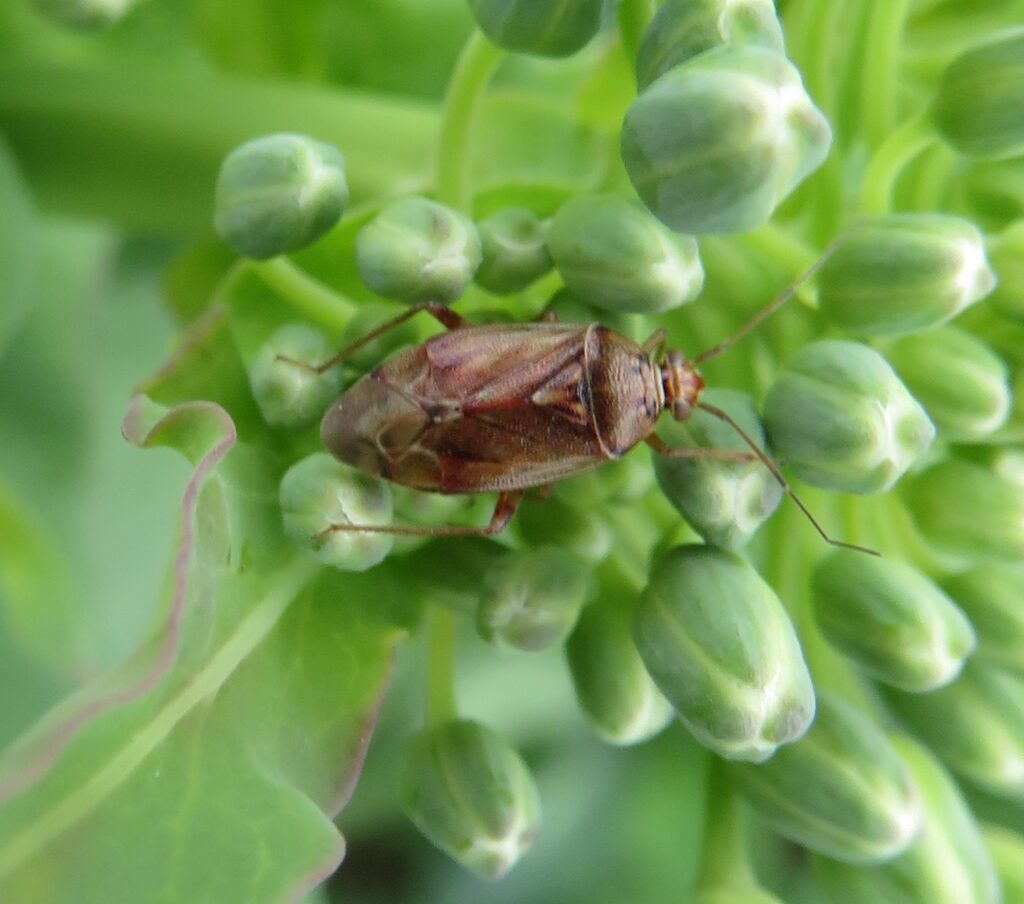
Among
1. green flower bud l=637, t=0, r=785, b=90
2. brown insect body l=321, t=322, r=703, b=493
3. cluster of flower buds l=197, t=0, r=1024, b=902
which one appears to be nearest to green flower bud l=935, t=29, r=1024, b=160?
cluster of flower buds l=197, t=0, r=1024, b=902

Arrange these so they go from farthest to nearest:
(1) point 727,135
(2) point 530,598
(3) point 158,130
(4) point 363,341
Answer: (3) point 158,130, (4) point 363,341, (2) point 530,598, (1) point 727,135

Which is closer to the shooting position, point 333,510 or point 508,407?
point 333,510

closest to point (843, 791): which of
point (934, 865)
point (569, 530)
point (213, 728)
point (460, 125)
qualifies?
point (934, 865)

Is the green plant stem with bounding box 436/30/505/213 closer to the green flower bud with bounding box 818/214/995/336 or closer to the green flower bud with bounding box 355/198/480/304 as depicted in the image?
the green flower bud with bounding box 355/198/480/304

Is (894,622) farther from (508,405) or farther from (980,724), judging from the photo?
(508,405)

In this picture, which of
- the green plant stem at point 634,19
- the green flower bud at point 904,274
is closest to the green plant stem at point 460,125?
the green plant stem at point 634,19

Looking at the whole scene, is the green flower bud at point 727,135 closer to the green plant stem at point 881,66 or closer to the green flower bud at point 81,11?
the green plant stem at point 881,66

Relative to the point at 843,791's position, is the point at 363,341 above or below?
above

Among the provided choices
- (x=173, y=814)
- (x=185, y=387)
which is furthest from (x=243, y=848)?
(x=185, y=387)

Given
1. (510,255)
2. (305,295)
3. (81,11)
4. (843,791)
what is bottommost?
(843,791)
